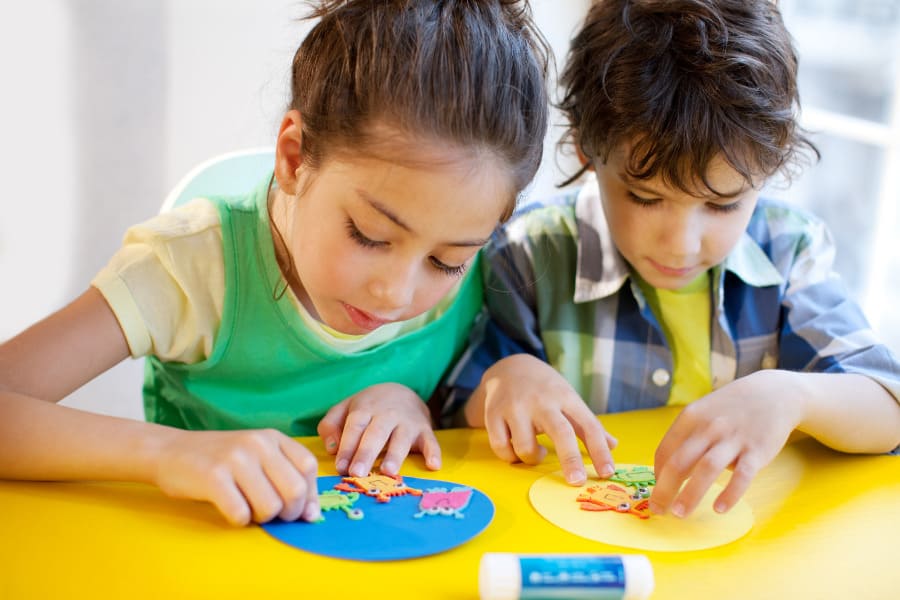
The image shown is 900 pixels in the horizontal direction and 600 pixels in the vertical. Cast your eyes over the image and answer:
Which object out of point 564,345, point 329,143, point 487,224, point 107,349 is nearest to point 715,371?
point 564,345

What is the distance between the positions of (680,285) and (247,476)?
580 mm

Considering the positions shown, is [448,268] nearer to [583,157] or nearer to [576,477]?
[576,477]

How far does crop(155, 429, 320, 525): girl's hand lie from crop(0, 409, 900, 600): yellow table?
0.02m

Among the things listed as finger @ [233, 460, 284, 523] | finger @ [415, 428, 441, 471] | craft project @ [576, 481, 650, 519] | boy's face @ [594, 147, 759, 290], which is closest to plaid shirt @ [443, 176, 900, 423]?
boy's face @ [594, 147, 759, 290]

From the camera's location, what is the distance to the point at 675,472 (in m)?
0.76

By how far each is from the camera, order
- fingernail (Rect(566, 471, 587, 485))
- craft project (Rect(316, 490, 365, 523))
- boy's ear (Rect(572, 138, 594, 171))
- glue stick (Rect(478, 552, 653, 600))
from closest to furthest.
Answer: glue stick (Rect(478, 552, 653, 600)) → craft project (Rect(316, 490, 365, 523)) → fingernail (Rect(566, 471, 587, 485)) → boy's ear (Rect(572, 138, 594, 171))

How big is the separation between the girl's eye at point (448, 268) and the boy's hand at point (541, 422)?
0.13 m

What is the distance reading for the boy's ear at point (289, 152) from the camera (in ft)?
2.84

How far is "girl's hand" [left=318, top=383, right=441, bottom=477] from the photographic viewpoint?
82 centimetres

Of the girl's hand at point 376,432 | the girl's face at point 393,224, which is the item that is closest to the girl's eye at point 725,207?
the girl's face at point 393,224

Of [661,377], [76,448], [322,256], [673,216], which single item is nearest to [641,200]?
[673,216]

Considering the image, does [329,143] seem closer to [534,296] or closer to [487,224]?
[487,224]

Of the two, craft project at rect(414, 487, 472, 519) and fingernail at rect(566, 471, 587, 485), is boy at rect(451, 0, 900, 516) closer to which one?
fingernail at rect(566, 471, 587, 485)

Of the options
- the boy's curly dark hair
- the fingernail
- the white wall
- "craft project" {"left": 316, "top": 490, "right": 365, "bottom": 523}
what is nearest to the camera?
"craft project" {"left": 316, "top": 490, "right": 365, "bottom": 523}
